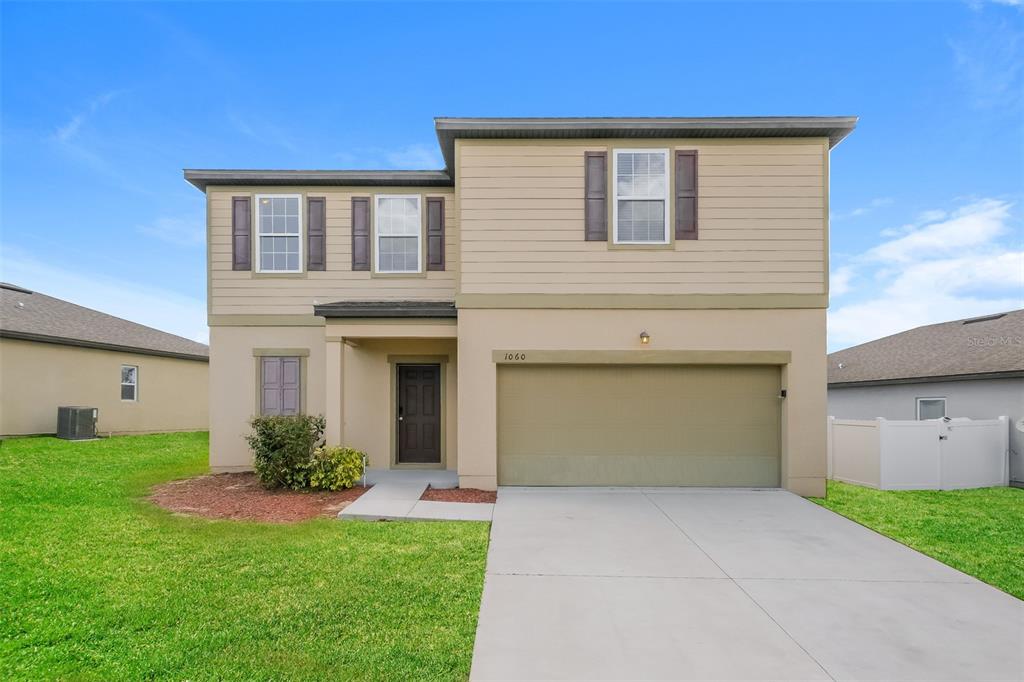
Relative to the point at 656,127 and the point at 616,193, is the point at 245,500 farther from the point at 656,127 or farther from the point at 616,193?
the point at 656,127

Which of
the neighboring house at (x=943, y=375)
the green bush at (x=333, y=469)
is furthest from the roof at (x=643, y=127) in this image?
the neighboring house at (x=943, y=375)

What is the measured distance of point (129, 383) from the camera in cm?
1730

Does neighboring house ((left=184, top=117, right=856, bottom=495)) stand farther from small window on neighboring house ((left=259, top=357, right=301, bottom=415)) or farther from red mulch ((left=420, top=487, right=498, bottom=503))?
small window on neighboring house ((left=259, top=357, right=301, bottom=415))

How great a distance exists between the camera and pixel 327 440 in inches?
340

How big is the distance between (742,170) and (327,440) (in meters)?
8.61

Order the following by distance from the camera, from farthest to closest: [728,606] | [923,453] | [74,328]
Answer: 1. [74,328]
2. [923,453]
3. [728,606]

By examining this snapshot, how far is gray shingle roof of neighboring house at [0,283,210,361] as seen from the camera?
48.3 feet

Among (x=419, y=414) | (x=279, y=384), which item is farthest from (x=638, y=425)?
(x=279, y=384)

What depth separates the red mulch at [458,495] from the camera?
7.77 metres

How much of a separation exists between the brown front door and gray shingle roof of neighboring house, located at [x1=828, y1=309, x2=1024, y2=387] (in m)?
12.4

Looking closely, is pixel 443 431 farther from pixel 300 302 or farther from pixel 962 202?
pixel 962 202

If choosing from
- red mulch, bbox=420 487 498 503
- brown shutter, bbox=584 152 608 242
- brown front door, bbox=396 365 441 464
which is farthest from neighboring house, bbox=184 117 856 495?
brown front door, bbox=396 365 441 464

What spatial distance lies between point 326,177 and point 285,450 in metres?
5.49

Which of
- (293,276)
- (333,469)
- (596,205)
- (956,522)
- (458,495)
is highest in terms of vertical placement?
(596,205)
